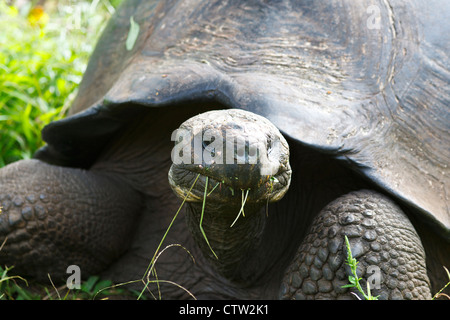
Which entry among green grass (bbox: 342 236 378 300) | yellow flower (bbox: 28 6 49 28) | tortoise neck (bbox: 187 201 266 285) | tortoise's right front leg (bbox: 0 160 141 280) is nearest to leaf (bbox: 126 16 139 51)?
tortoise's right front leg (bbox: 0 160 141 280)

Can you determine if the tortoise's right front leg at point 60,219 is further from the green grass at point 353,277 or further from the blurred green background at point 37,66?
the green grass at point 353,277

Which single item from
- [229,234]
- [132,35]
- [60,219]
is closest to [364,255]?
[229,234]

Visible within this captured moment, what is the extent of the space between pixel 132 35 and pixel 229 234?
4.66 ft

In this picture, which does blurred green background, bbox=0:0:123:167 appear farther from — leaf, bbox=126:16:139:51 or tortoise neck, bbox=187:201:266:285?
tortoise neck, bbox=187:201:266:285

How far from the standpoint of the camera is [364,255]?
2.47m

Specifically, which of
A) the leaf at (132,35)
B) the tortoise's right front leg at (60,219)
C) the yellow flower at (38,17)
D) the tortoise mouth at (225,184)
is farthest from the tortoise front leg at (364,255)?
the yellow flower at (38,17)

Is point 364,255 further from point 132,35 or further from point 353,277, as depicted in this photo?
point 132,35

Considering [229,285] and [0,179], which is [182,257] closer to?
[229,285]

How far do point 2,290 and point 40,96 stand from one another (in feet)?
6.41

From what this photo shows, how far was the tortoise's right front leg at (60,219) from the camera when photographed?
9.96ft

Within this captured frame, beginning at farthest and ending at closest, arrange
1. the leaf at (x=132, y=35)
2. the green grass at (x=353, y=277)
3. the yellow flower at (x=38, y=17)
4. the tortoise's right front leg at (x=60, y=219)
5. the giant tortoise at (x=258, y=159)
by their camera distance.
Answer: the yellow flower at (x=38, y=17)
the leaf at (x=132, y=35)
the tortoise's right front leg at (x=60, y=219)
the giant tortoise at (x=258, y=159)
the green grass at (x=353, y=277)

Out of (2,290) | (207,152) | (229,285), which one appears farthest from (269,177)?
(2,290)

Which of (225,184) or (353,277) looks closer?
(225,184)

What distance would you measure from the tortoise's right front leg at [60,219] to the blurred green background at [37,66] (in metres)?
1.15
